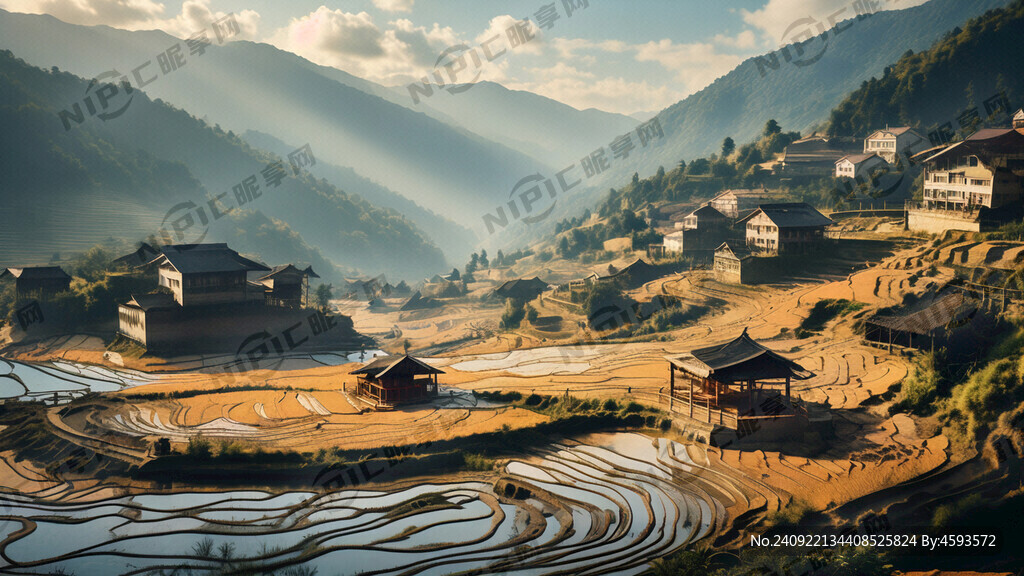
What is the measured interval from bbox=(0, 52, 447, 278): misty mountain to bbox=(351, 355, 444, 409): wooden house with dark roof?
70355 mm

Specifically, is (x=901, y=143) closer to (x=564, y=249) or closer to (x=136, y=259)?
(x=564, y=249)

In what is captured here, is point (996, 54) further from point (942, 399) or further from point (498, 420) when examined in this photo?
point (498, 420)

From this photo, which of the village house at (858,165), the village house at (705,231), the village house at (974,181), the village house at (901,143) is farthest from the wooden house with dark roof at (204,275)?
the village house at (901,143)

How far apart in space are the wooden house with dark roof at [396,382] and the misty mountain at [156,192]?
70355 millimetres

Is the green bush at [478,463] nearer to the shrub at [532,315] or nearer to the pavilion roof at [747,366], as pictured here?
the pavilion roof at [747,366]

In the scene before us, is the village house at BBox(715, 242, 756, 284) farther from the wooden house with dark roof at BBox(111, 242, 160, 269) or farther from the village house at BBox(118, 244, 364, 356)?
the wooden house with dark roof at BBox(111, 242, 160, 269)

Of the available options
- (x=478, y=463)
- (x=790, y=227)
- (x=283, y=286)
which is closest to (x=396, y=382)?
(x=478, y=463)

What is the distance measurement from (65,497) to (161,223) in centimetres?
9537

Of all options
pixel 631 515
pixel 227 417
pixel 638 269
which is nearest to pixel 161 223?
Answer: pixel 638 269

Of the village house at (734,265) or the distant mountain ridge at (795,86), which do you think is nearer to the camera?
the village house at (734,265)

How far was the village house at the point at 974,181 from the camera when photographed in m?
37.2

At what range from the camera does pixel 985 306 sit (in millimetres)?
26047

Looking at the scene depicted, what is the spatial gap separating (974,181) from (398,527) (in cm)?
3822

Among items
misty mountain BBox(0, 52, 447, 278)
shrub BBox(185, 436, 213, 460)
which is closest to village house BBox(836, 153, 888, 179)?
shrub BBox(185, 436, 213, 460)
